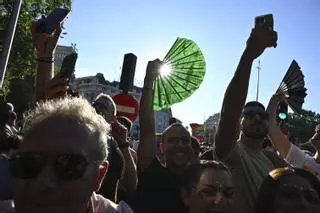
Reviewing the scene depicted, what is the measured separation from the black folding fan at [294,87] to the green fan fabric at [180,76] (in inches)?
38.5

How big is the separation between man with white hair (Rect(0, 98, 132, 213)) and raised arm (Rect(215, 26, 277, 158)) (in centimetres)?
119

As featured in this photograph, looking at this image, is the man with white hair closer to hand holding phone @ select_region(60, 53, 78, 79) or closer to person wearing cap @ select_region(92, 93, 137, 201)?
hand holding phone @ select_region(60, 53, 78, 79)

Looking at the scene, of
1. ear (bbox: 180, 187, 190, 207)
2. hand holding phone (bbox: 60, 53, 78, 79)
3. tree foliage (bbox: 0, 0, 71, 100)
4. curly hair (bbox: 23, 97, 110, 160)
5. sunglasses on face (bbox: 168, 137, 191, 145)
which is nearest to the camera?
curly hair (bbox: 23, 97, 110, 160)

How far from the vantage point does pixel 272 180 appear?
2461 millimetres

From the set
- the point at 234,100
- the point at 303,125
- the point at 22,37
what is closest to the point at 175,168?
the point at 234,100

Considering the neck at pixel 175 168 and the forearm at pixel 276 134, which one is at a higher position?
the forearm at pixel 276 134

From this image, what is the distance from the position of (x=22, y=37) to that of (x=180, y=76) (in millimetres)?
14786

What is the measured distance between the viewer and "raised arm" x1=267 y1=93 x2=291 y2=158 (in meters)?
4.41

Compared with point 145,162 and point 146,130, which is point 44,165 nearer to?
point 145,162

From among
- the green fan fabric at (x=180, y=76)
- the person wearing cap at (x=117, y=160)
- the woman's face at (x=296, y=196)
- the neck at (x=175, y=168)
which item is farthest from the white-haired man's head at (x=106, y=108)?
the woman's face at (x=296, y=196)

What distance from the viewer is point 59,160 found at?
1.61 meters

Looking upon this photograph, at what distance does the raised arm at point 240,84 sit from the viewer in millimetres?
2771

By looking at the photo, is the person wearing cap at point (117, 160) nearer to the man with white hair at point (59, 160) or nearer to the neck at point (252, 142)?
the neck at point (252, 142)

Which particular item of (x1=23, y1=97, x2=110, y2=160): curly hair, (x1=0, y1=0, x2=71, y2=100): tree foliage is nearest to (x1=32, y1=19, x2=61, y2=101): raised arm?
(x1=23, y1=97, x2=110, y2=160): curly hair
